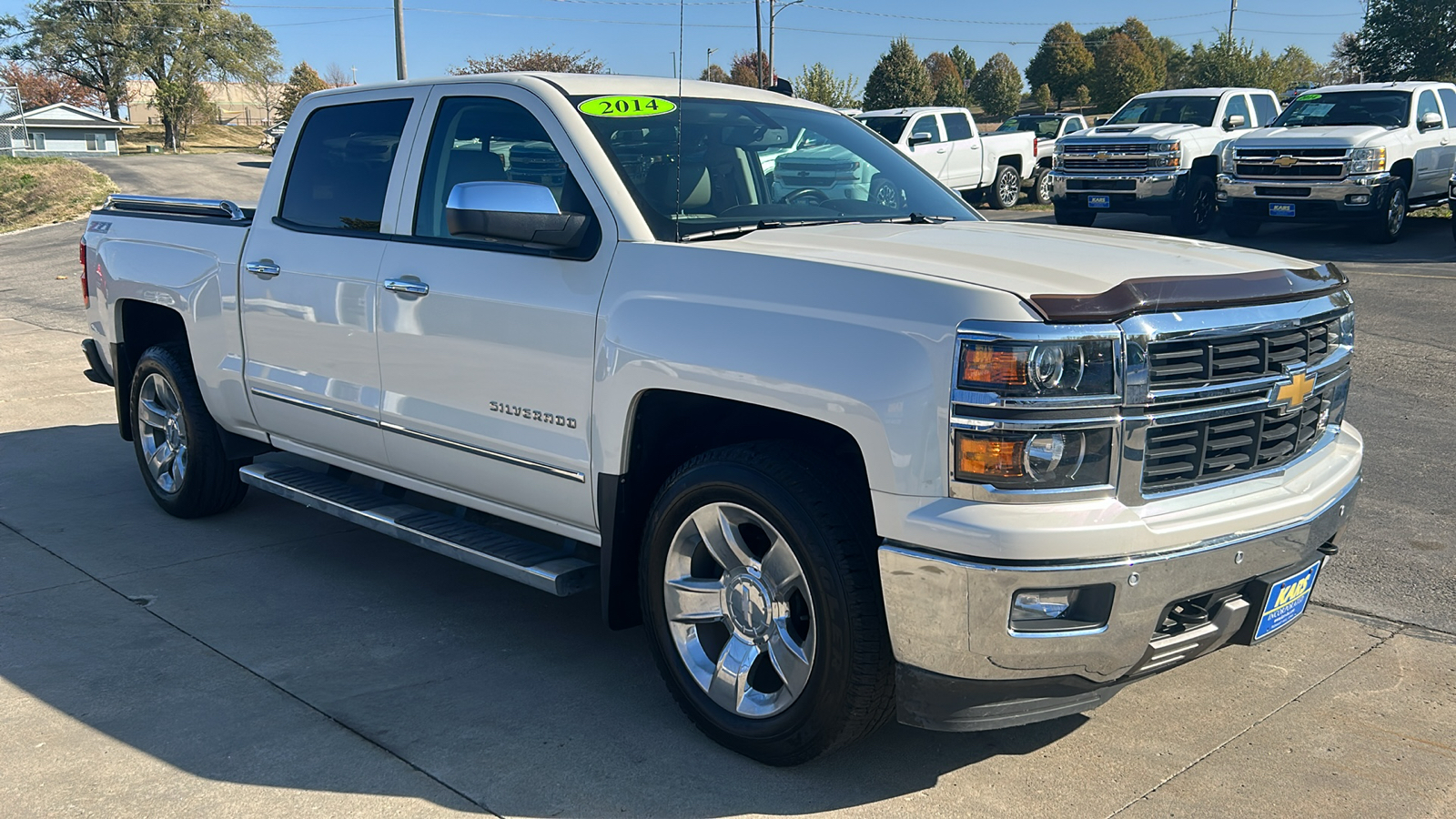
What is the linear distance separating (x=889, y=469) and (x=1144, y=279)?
805 millimetres

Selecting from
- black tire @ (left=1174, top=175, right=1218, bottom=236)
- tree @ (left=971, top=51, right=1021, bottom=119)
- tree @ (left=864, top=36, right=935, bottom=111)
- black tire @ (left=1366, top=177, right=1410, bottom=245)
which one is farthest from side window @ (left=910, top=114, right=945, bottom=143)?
tree @ (left=971, top=51, right=1021, bottom=119)

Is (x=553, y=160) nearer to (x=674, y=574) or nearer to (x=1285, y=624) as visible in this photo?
(x=674, y=574)

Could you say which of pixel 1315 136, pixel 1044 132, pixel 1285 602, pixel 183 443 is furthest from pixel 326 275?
pixel 1044 132

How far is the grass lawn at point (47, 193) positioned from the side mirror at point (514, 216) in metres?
26.2

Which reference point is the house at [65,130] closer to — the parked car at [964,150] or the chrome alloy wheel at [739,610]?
the parked car at [964,150]

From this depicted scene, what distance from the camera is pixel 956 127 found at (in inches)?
875

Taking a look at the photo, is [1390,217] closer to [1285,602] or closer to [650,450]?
[1285,602]

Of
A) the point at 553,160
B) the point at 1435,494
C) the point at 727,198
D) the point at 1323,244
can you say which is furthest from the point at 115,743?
the point at 1323,244

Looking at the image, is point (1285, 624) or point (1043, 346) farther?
point (1285, 624)

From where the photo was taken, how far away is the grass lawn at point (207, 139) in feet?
239

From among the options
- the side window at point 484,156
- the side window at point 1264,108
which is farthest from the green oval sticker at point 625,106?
the side window at point 1264,108

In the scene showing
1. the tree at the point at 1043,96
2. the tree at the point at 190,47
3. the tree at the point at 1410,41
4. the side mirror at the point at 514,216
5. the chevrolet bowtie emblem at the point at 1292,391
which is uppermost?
the tree at the point at 190,47

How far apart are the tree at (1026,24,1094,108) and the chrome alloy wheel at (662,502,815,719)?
237 feet

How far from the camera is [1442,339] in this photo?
10.2 meters
